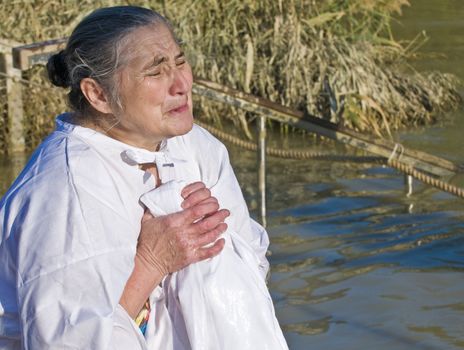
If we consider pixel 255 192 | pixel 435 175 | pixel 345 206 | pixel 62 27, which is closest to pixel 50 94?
pixel 62 27

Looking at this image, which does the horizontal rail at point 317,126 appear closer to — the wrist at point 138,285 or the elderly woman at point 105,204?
the elderly woman at point 105,204

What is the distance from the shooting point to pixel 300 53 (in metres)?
8.63

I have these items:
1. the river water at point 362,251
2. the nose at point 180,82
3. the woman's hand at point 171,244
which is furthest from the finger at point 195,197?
the river water at point 362,251

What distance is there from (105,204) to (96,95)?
281 mm

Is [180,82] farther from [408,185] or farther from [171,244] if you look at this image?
[408,185]

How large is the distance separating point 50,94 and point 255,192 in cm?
188

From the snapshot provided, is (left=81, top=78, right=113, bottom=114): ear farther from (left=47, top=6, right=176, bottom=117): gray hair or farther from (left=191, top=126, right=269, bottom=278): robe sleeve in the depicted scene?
(left=191, top=126, right=269, bottom=278): robe sleeve

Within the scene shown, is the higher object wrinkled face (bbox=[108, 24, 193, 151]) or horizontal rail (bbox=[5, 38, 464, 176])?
wrinkled face (bbox=[108, 24, 193, 151])

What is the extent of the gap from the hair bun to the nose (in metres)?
0.25

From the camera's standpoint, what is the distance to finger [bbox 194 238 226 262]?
2.40 meters

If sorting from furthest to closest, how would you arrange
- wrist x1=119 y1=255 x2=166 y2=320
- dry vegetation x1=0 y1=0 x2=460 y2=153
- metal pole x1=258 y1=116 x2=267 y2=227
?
dry vegetation x1=0 y1=0 x2=460 y2=153 → metal pole x1=258 y1=116 x2=267 y2=227 → wrist x1=119 y1=255 x2=166 y2=320

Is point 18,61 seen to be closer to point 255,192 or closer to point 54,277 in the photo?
point 255,192

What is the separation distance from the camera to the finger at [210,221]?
7.88 feet

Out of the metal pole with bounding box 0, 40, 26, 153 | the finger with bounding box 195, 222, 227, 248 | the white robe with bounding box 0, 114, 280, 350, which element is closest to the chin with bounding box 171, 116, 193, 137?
the white robe with bounding box 0, 114, 280, 350
